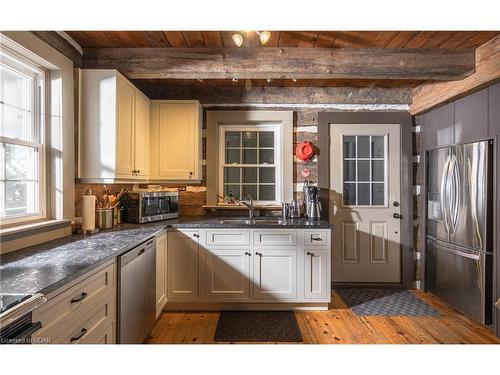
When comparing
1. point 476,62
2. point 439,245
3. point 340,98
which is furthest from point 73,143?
point 439,245

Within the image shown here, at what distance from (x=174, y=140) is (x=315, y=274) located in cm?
210

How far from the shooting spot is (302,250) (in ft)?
9.66

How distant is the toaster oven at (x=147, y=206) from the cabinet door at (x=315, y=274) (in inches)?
62.2

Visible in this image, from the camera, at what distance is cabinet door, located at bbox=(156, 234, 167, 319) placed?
106 inches

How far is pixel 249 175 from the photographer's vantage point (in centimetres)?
377

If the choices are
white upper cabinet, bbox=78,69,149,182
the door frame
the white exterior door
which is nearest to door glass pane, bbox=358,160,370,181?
the white exterior door

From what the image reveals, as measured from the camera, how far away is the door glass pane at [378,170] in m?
3.73

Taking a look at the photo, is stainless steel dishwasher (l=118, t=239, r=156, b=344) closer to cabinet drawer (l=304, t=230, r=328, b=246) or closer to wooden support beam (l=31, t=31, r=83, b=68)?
cabinet drawer (l=304, t=230, r=328, b=246)

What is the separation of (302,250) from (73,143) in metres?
2.29

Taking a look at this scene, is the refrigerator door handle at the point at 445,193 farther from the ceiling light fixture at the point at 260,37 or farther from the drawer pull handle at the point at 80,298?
the drawer pull handle at the point at 80,298

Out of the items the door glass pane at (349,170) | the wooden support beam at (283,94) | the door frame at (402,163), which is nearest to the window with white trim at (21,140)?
the wooden support beam at (283,94)

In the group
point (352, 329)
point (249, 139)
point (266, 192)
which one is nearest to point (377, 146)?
point (266, 192)

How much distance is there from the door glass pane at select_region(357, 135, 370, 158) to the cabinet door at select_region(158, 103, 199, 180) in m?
2.02

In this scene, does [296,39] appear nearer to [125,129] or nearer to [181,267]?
[125,129]
